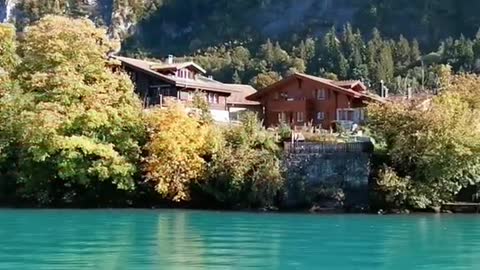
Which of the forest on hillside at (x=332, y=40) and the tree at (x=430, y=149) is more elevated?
the forest on hillside at (x=332, y=40)

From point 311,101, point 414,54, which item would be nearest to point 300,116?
point 311,101

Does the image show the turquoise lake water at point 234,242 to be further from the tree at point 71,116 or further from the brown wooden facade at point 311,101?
the brown wooden facade at point 311,101

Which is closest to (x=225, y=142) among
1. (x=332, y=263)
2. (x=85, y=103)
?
(x=85, y=103)

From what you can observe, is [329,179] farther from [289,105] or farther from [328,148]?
[289,105]

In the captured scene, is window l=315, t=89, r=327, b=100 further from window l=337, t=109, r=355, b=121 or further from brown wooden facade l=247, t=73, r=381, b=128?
window l=337, t=109, r=355, b=121

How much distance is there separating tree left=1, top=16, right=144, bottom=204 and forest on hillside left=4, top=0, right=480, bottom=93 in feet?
223

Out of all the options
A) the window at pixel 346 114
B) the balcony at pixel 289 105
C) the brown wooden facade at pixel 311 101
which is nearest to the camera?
the window at pixel 346 114

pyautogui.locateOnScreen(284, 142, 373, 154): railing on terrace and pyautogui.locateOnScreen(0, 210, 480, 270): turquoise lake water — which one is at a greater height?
pyautogui.locateOnScreen(284, 142, 373, 154): railing on terrace

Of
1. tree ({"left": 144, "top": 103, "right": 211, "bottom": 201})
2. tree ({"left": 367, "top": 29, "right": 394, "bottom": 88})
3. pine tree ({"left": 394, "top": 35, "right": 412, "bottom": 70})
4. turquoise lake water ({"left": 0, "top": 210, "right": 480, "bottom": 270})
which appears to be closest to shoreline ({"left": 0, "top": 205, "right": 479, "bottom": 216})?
tree ({"left": 144, "top": 103, "right": 211, "bottom": 201})

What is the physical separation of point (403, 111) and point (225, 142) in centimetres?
1104

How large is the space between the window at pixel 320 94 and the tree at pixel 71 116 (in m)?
22.1

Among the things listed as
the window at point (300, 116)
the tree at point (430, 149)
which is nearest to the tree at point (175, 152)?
the tree at point (430, 149)

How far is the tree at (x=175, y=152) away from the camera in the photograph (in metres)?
50.9

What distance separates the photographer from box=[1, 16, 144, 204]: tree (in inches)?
2023
